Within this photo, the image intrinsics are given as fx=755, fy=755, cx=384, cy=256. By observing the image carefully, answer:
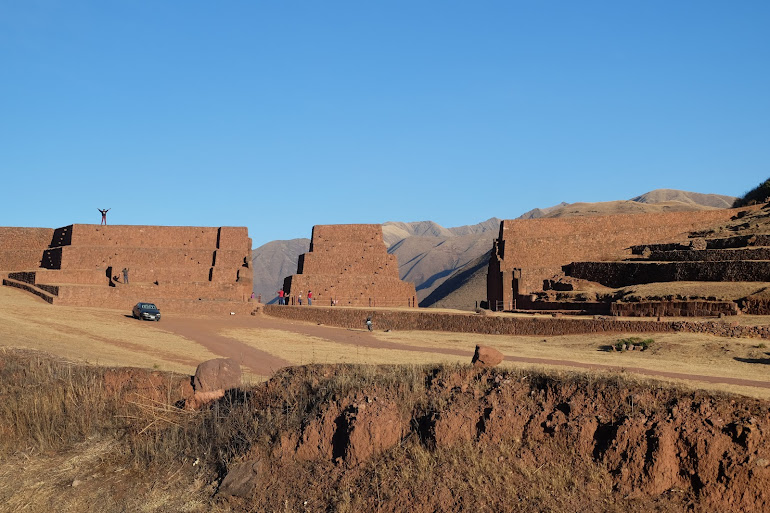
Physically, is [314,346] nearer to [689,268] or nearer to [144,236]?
[689,268]

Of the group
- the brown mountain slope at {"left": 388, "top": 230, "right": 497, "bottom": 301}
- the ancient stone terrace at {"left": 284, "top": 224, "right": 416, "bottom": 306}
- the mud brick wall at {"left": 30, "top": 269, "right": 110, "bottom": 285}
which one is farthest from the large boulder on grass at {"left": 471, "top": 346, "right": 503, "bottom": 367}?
the brown mountain slope at {"left": 388, "top": 230, "right": 497, "bottom": 301}

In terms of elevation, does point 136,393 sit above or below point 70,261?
below

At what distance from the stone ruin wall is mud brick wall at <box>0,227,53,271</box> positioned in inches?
943

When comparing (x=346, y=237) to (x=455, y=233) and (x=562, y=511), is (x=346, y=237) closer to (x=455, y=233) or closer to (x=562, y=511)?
(x=562, y=511)

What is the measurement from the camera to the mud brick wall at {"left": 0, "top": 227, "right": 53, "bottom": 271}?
3944 cm

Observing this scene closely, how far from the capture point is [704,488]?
691cm

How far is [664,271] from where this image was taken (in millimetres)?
27891

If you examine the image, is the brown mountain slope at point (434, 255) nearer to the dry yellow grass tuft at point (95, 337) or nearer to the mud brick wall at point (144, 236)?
the mud brick wall at point (144, 236)

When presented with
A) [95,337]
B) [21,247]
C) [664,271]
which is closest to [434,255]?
[21,247]

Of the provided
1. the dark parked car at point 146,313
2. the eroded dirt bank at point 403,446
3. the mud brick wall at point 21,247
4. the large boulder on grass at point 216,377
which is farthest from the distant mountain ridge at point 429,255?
the eroded dirt bank at point 403,446

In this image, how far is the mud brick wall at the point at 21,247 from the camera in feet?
129

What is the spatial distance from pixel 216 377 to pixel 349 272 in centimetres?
2721

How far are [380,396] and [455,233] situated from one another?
166m

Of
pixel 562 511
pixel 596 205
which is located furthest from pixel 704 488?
pixel 596 205
